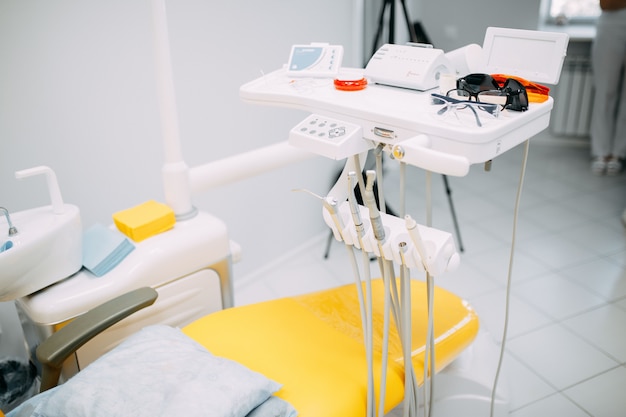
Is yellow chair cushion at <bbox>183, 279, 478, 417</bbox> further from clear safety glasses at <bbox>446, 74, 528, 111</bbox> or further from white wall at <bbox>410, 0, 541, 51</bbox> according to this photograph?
white wall at <bbox>410, 0, 541, 51</bbox>

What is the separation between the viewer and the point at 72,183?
192 centimetres

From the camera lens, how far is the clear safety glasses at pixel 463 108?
1.17m

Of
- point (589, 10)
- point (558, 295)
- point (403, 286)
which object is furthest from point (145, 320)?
point (589, 10)

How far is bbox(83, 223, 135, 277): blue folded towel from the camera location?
1.61 m

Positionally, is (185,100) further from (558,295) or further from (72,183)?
(558,295)

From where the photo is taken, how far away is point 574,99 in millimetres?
4301

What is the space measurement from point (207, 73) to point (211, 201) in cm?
55

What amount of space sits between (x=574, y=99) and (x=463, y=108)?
3.58 metres

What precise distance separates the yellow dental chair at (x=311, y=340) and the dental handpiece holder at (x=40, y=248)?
0.17 meters

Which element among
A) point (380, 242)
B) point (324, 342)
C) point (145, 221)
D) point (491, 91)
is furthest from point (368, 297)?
point (145, 221)

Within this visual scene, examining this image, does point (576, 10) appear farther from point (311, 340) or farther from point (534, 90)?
point (311, 340)

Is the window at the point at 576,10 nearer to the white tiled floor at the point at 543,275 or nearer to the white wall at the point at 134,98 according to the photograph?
the white tiled floor at the point at 543,275

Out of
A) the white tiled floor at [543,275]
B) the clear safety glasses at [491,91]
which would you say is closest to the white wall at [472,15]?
the white tiled floor at [543,275]

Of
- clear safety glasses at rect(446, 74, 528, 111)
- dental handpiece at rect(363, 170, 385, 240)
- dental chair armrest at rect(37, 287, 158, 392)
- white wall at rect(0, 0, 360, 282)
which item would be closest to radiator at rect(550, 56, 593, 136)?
white wall at rect(0, 0, 360, 282)
